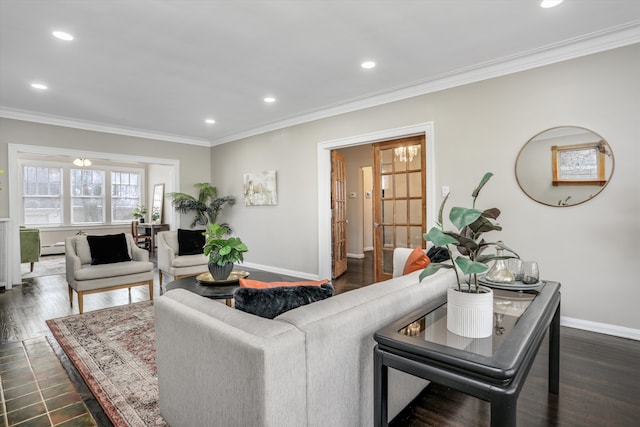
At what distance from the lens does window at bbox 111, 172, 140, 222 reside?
938 centimetres

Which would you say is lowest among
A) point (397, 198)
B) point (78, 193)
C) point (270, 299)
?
point (270, 299)

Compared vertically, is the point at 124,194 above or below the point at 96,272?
above

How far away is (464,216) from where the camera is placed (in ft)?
3.68

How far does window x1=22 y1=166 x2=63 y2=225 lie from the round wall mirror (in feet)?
33.6

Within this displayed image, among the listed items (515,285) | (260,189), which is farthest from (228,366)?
(260,189)

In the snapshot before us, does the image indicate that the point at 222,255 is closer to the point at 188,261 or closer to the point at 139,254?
the point at 188,261

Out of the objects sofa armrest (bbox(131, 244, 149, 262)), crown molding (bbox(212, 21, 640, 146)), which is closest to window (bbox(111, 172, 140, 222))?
sofa armrest (bbox(131, 244, 149, 262))

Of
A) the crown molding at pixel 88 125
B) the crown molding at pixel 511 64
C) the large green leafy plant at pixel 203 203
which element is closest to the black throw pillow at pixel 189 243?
the large green leafy plant at pixel 203 203

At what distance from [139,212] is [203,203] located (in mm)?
3952

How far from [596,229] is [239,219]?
5.53 m

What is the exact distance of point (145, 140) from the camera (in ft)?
20.7

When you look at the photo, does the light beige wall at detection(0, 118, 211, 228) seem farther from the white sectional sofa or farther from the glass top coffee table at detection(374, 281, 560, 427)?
the glass top coffee table at detection(374, 281, 560, 427)

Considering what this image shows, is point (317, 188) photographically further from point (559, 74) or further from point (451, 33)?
point (559, 74)

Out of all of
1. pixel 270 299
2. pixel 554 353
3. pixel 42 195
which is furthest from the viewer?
pixel 42 195
